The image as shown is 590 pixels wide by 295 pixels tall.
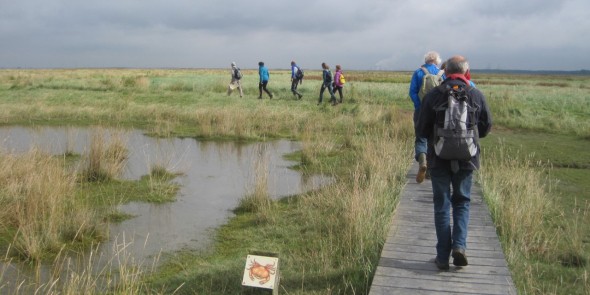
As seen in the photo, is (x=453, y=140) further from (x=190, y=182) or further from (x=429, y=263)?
(x=190, y=182)

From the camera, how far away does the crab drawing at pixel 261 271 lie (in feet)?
14.4

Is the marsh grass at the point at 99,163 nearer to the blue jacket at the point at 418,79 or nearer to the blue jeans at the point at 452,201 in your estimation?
the blue jacket at the point at 418,79

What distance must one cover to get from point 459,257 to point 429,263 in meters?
0.32

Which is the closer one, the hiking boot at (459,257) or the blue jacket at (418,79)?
the hiking boot at (459,257)

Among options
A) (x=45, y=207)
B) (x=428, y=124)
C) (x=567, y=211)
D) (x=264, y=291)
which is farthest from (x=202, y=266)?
(x=567, y=211)

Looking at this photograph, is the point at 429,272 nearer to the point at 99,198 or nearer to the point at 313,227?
the point at 313,227

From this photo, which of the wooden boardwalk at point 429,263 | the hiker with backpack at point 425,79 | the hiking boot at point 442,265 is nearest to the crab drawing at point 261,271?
the wooden boardwalk at point 429,263

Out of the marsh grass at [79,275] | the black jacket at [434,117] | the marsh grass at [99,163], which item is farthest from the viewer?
the marsh grass at [99,163]

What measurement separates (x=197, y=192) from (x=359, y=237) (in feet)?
13.2

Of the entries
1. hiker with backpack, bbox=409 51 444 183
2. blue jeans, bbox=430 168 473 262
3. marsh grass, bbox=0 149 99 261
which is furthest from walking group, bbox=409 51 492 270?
marsh grass, bbox=0 149 99 261

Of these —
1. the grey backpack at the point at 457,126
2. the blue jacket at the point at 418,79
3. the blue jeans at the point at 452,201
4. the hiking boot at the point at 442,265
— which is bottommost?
the hiking boot at the point at 442,265

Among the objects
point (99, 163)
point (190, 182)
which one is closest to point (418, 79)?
point (190, 182)

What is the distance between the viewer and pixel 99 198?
813 cm

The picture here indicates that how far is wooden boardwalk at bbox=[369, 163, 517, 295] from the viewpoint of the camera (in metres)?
4.07
